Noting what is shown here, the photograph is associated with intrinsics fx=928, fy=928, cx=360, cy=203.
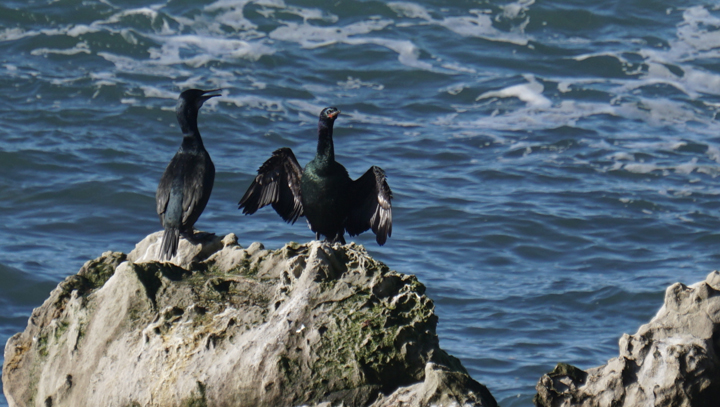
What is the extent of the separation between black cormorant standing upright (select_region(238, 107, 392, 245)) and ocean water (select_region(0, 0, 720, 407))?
83.2 inches

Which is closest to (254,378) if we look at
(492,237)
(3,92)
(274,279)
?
(274,279)

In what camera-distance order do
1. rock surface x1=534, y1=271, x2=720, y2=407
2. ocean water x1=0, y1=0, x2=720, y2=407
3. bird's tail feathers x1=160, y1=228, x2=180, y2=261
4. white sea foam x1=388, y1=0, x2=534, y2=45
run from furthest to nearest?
white sea foam x1=388, y1=0, x2=534, y2=45 → ocean water x1=0, y1=0, x2=720, y2=407 → bird's tail feathers x1=160, y1=228, x2=180, y2=261 → rock surface x1=534, y1=271, x2=720, y2=407

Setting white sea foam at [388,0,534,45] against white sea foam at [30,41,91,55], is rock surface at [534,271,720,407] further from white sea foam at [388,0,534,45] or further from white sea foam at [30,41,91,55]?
white sea foam at [388,0,534,45]

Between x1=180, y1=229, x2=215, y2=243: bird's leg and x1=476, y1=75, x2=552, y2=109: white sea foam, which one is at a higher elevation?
x1=476, y1=75, x2=552, y2=109: white sea foam

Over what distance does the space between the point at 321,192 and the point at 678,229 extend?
7.12m

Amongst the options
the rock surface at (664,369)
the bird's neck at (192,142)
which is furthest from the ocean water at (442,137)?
the rock surface at (664,369)

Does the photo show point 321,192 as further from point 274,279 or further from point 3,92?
point 3,92

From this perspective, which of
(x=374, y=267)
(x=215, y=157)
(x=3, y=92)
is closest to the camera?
(x=374, y=267)

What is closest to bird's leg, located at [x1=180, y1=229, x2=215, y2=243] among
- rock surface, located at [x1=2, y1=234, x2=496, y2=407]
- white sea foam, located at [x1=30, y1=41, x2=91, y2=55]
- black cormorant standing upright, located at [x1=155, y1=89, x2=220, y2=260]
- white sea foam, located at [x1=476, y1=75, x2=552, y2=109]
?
black cormorant standing upright, located at [x1=155, y1=89, x2=220, y2=260]

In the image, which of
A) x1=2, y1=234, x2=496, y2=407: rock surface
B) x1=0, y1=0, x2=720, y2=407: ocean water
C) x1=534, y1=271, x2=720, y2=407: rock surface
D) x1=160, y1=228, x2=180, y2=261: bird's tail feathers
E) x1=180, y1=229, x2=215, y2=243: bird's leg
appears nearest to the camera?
x1=534, y1=271, x2=720, y2=407: rock surface

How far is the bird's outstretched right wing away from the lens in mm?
7289

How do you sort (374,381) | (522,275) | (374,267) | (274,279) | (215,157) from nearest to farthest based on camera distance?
1. (374,381)
2. (374,267)
3. (274,279)
4. (522,275)
5. (215,157)

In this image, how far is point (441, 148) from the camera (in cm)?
1459

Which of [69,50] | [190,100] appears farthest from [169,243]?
[69,50]
